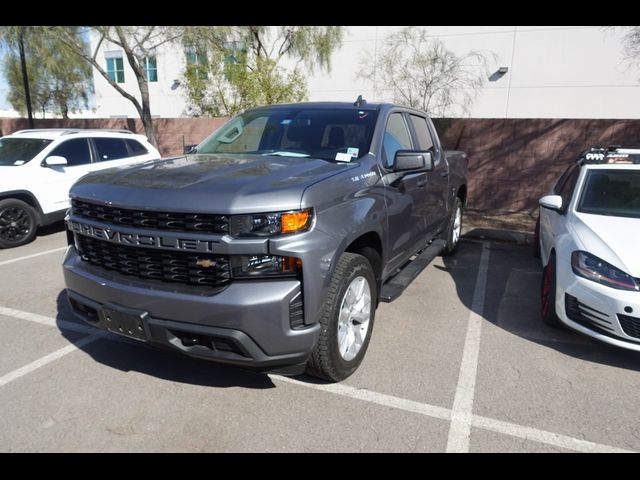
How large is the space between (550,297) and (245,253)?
2.94 meters

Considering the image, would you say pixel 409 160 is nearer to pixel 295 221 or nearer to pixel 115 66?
pixel 295 221

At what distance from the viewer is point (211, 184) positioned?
8.80 feet

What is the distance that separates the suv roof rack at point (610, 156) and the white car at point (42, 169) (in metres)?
7.25

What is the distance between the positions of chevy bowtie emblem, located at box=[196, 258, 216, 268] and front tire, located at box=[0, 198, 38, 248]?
19.0 feet

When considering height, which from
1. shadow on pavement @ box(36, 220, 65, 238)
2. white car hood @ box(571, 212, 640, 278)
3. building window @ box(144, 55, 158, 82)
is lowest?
shadow on pavement @ box(36, 220, 65, 238)

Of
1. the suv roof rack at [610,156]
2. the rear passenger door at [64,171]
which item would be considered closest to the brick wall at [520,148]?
the suv roof rack at [610,156]

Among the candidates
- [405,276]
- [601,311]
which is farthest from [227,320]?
[601,311]

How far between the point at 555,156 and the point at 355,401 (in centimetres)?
815

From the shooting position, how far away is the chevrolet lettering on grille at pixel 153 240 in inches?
99.6

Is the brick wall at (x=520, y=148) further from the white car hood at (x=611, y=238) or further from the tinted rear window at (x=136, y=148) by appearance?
the tinted rear window at (x=136, y=148)

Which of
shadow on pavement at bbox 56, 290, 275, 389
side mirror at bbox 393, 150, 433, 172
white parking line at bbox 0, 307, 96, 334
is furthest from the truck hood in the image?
white parking line at bbox 0, 307, 96, 334

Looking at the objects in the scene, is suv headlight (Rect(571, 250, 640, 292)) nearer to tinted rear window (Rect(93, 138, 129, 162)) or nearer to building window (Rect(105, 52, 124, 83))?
tinted rear window (Rect(93, 138, 129, 162))

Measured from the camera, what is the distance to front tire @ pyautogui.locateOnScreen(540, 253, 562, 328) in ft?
13.2

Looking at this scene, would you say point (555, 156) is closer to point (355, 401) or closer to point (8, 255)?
point (355, 401)
